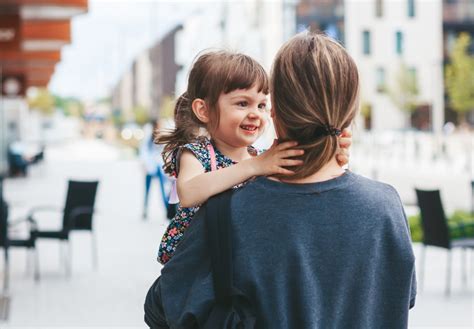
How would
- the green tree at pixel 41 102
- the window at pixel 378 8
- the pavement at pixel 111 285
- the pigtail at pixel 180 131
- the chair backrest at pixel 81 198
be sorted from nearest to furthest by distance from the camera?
the pigtail at pixel 180 131 < the pavement at pixel 111 285 < the chair backrest at pixel 81 198 < the window at pixel 378 8 < the green tree at pixel 41 102

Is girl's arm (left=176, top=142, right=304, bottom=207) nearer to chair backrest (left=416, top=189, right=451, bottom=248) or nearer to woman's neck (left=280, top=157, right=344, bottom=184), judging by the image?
woman's neck (left=280, top=157, right=344, bottom=184)

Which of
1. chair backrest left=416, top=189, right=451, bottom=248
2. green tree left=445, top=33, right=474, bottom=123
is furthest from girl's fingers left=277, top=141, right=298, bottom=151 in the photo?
green tree left=445, top=33, right=474, bottom=123

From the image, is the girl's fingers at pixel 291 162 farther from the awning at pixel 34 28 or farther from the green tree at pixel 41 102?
the green tree at pixel 41 102

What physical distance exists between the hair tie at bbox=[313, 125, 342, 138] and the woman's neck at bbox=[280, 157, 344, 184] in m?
0.07

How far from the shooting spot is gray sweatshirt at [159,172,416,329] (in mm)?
1950

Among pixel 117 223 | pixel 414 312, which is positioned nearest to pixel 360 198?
pixel 414 312

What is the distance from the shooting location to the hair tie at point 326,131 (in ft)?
6.46

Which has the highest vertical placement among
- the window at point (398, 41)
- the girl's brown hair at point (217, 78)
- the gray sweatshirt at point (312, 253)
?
the window at point (398, 41)

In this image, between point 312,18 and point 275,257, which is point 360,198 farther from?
point 312,18

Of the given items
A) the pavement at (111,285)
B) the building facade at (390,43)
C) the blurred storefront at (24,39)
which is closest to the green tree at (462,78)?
the building facade at (390,43)

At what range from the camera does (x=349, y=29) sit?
70125 millimetres

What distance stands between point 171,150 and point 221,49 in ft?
1.00

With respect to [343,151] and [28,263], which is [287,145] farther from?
[28,263]

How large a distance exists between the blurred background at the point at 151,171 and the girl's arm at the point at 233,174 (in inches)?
15.3
